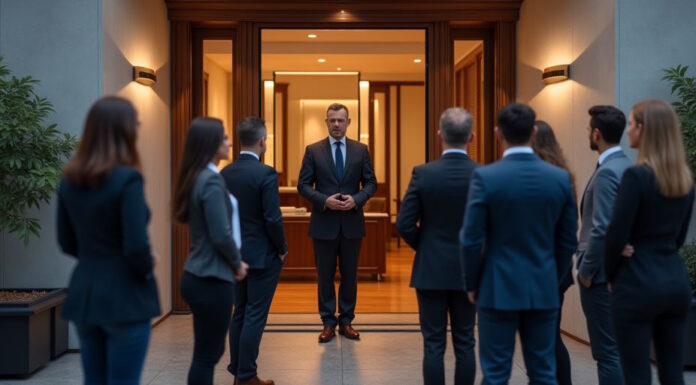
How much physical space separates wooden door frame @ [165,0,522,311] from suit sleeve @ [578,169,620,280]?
11.1ft

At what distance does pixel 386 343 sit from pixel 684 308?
2.91 m

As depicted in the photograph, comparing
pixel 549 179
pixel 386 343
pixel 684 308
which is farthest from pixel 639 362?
pixel 386 343

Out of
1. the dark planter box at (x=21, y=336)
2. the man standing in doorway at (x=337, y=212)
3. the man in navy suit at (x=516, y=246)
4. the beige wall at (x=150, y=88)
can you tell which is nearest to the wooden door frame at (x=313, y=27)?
the beige wall at (x=150, y=88)

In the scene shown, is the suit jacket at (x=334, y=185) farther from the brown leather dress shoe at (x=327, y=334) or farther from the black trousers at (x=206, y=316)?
the black trousers at (x=206, y=316)

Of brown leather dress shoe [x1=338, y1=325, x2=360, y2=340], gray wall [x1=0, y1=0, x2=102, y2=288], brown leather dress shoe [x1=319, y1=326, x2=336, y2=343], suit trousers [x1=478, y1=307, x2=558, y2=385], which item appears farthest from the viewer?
brown leather dress shoe [x1=338, y1=325, x2=360, y2=340]

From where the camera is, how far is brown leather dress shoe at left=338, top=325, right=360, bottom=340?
18.8 feet

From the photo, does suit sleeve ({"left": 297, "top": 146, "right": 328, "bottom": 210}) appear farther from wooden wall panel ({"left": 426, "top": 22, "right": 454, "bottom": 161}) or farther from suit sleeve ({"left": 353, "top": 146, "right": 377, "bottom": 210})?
wooden wall panel ({"left": 426, "top": 22, "right": 454, "bottom": 161})

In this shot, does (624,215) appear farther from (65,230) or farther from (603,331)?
(65,230)

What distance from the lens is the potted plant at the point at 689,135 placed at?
4.66 m

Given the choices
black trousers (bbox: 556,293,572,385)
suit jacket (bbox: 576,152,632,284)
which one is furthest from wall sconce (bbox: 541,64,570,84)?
black trousers (bbox: 556,293,572,385)

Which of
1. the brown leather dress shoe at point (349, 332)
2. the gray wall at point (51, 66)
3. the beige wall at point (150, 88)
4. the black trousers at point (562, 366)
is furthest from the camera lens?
the brown leather dress shoe at point (349, 332)

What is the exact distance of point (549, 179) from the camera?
9.51 ft

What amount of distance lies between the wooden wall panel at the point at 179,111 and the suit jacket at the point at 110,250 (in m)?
4.22

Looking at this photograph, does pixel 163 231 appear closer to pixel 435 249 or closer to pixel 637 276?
pixel 435 249
